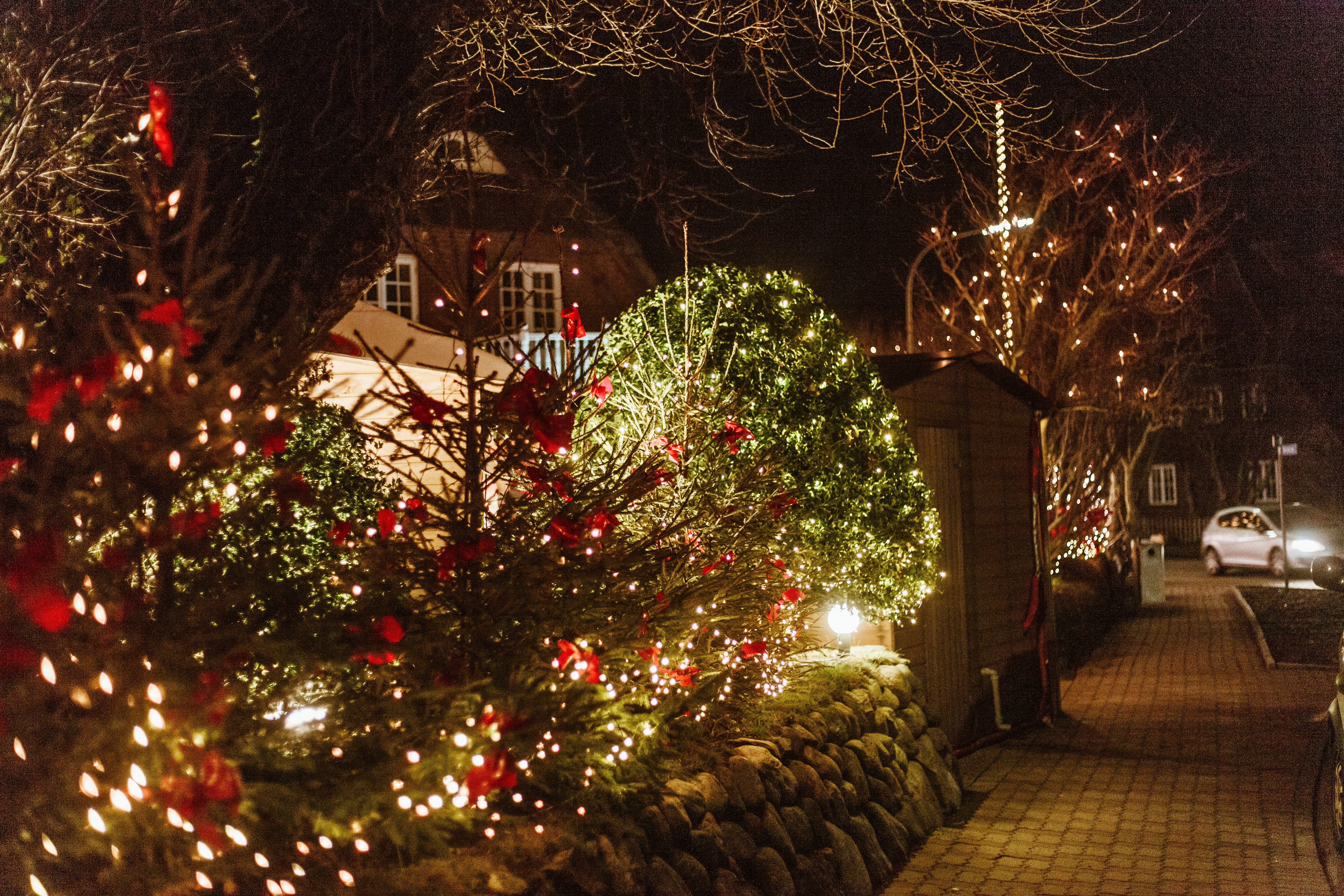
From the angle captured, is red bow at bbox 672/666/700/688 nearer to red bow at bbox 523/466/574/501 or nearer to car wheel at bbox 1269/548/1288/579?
red bow at bbox 523/466/574/501

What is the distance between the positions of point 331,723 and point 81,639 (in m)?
0.92

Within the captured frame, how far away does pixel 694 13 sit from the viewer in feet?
28.5

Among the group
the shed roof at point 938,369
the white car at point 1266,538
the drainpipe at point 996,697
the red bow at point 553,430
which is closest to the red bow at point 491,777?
the red bow at point 553,430

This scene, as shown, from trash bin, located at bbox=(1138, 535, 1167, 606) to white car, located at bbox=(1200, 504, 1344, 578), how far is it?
3151 millimetres

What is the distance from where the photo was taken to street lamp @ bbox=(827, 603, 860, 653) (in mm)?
8094

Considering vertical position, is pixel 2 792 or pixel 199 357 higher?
pixel 199 357

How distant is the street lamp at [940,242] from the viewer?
15734 millimetres

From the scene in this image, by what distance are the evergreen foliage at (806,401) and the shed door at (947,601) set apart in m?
1.83

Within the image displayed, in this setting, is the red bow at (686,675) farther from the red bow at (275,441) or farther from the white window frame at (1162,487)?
the white window frame at (1162,487)

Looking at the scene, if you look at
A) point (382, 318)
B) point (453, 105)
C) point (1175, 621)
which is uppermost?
point (453, 105)

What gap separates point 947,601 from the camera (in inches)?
401

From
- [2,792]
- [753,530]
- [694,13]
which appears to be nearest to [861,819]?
[753,530]

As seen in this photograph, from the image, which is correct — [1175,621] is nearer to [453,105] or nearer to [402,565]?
[453,105]

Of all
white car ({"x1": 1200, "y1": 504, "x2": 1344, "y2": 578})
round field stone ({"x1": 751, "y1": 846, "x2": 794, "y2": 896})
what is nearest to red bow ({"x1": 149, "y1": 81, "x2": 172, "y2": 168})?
round field stone ({"x1": 751, "y1": 846, "x2": 794, "y2": 896})
